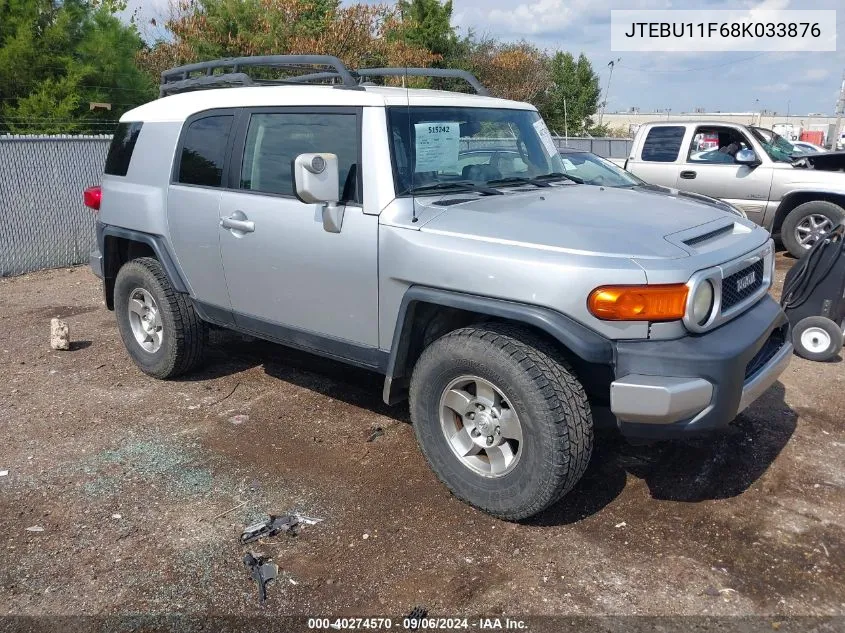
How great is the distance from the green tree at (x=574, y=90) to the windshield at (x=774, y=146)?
2644cm

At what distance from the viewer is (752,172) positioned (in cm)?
968

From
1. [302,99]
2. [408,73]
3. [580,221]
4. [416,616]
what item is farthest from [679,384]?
[302,99]

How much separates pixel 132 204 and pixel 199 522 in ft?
8.49

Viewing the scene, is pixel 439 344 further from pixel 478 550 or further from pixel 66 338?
pixel 66 338

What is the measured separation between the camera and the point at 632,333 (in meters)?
3.06

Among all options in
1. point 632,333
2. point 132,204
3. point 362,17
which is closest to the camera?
point 632,333

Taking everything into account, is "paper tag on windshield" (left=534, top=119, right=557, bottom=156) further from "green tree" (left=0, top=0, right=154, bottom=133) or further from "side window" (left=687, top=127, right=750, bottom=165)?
"green tree" (left=0, top=0, right=154, bottom=133)

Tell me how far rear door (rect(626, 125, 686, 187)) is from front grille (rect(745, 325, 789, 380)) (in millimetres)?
6875

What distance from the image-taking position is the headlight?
3.05 m

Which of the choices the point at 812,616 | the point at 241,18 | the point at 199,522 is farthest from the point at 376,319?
the point at 241,18

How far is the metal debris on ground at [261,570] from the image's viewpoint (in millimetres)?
3027

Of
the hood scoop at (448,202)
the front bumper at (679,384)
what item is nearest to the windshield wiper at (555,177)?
the hood scoop at (448,202)

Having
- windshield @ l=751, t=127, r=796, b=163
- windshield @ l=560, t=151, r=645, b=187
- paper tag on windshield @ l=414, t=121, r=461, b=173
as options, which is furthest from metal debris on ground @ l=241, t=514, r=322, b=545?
windshield @ l=751, t=127, r=796, b=163

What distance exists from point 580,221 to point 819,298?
329 cm
